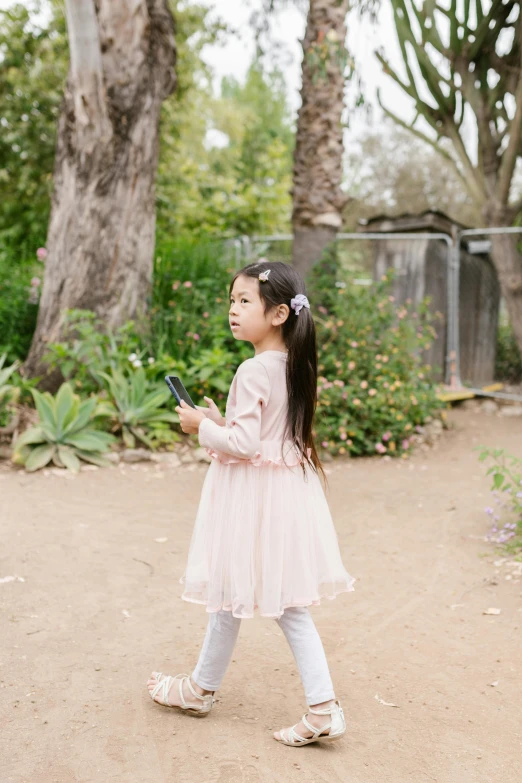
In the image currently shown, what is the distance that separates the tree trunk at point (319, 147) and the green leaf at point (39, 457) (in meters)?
3.12

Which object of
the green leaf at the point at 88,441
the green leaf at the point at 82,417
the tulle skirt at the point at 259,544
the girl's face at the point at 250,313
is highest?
the girl's face at the point at 250,313

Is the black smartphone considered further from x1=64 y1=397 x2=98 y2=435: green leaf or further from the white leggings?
x1=64 y1=397 x2=98 y2=435: green leaf

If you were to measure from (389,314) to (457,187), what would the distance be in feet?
52.3

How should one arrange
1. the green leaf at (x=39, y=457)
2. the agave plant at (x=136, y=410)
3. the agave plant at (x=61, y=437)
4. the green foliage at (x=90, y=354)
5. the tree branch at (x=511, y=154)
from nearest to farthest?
1. the green leaf at (x=39, y=457)
2. the agave plant at (x=61, y=437)
3. the agave plant at (x=136, y=410)
4. the green foliage at (x=90, y=354)
5. the tree branch at (x=511, y=154)

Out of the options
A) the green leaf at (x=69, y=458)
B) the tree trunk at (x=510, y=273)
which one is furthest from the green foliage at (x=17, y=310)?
the tree trunk at (x=510, y=273)

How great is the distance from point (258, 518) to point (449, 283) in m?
7.26

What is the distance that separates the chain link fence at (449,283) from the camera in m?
9.19

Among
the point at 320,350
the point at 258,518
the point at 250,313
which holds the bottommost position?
the point at 258,518

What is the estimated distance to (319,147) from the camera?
301 inches

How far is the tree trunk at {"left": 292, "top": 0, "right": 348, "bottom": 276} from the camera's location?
7586 mm

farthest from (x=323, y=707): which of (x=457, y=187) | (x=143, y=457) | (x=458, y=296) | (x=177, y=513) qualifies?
(x=457, y=187)

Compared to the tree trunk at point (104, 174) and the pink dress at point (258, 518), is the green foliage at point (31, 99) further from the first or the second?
the pink dress at point (258, 518)

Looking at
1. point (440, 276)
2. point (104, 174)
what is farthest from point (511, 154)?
point (104, 174)

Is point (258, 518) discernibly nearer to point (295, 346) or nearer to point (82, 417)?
point (295, 346)
